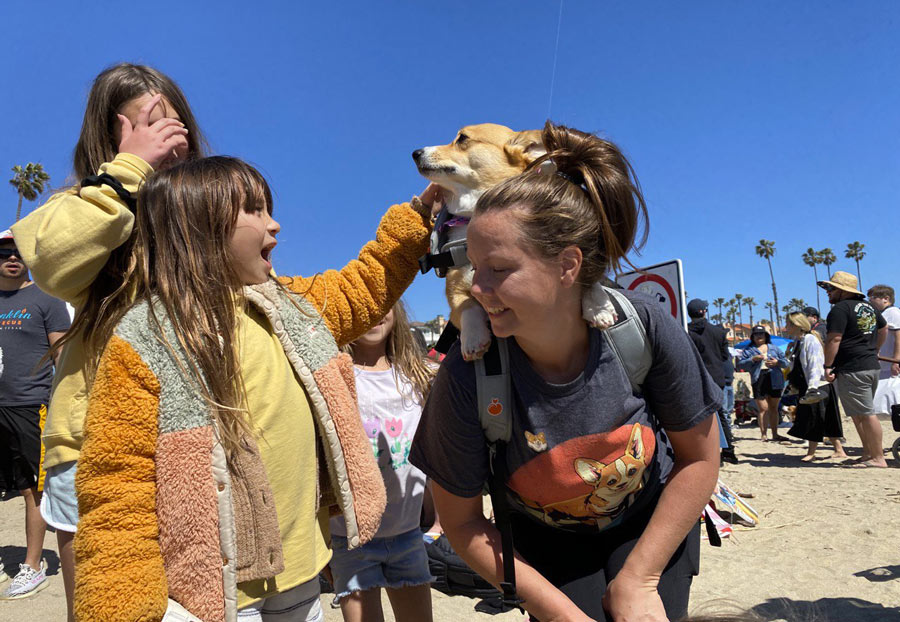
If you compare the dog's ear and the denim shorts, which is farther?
the dog's ear

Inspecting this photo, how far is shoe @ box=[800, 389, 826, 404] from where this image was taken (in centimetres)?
889

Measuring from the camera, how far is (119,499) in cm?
148

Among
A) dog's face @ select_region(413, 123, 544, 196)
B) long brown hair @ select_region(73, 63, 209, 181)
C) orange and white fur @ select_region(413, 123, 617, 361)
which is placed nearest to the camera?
long brown hair @ select_region(73, 63, 209, 181)

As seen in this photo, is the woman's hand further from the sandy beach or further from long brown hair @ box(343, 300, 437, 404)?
long brown hair @ box(343, 300, 437, 404)

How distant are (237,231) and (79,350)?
617 millimetres

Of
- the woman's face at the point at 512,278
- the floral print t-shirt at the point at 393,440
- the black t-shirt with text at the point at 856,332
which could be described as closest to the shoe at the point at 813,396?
the black t-shirt with text at the point at 856,332

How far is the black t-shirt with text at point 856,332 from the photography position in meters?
8.02

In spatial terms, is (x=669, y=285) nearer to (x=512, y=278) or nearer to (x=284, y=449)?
(x=512, y=278)

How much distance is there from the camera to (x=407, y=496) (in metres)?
2.98

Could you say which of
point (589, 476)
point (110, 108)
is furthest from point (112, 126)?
point (589, 476)

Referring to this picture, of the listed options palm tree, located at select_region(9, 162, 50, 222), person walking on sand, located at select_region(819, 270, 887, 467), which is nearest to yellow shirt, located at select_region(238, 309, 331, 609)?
person walking on sand, located at select_region(819, 270, 887, 467)

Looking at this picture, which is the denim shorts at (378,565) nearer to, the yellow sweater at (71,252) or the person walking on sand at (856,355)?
the yellow sweater at (71,252)

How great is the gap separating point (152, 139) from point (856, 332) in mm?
9088

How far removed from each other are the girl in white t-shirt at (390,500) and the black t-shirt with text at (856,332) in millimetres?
7343
